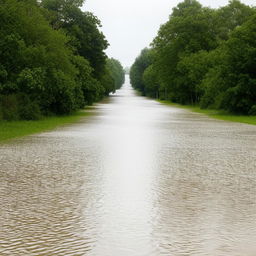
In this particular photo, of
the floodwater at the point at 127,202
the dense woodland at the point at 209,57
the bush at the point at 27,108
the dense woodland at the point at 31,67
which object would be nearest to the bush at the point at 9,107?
the dense woodland at the point at 31,67

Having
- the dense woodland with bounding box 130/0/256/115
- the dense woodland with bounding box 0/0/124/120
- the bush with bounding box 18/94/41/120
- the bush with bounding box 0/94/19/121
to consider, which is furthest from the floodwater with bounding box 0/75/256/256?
the dense woodland with bounding box 130/0/256/115

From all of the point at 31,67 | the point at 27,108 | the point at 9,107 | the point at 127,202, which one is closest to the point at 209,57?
the point at 31,67

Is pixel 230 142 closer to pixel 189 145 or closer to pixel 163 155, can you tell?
pixel 189 145

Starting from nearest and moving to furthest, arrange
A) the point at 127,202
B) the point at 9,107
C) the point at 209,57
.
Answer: the point at 127,202 → the point at 9,107 → the point at 209,57

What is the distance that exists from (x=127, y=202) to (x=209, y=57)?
5793 centimetres

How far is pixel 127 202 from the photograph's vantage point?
28.2 ft

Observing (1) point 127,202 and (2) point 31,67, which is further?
(2) point 31,67

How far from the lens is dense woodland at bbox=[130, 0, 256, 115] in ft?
145

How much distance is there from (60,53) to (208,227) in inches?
1340

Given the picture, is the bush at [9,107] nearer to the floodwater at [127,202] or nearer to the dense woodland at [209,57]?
the floodwater at [127,202]

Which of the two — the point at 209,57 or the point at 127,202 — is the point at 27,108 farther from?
the point at 209,57

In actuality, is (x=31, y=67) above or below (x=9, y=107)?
above

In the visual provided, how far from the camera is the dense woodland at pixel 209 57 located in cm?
4416

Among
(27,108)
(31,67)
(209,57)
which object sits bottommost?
(27,108)
